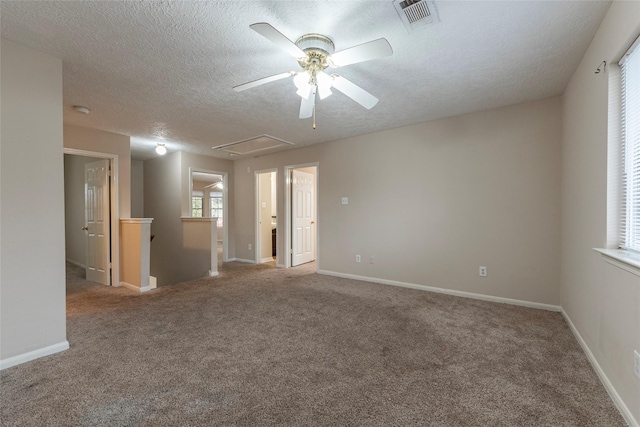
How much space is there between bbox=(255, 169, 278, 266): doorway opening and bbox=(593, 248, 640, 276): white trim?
482cm

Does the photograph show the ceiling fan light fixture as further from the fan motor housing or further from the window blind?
the window blind

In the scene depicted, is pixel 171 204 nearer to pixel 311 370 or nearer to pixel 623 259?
pixel 311 370

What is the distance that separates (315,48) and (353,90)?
1.30ft

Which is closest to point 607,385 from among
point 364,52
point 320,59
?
point 364,52

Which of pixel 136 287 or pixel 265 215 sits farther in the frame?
pixel 265 215

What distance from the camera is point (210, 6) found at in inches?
65.5

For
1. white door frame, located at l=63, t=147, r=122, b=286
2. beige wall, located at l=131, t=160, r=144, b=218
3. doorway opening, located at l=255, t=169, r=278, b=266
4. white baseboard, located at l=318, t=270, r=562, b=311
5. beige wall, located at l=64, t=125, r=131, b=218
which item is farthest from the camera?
beige wall, located at l=131, t=160, r=144, b=218

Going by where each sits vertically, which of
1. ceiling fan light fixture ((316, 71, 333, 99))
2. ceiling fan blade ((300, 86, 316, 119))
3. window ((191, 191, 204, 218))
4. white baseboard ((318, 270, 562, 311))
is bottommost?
white baseboard ((318, 270, 562, 311))

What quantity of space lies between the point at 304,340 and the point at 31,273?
2134 millimetres

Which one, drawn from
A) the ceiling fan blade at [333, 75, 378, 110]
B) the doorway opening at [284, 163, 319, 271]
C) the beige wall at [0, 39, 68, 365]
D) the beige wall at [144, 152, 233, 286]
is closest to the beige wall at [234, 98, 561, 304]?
the doorway opening at [284, 163, 319, 271]

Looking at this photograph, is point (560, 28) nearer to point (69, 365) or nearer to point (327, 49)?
point (327, 49)

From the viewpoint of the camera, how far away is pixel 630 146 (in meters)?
1.70

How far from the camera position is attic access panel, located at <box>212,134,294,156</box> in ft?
15.1

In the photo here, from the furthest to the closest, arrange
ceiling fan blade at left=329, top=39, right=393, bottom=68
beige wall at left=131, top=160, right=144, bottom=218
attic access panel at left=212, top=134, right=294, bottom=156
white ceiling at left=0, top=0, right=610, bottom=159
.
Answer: beige wall at left=131, top=160, right=144, bottom=218
attic access panel at left=212, top=134, right=294, bottom=156
white ceiling at left=0, top=0, right=610, bottom=159
ceiling fan blade at left=329, top=39, right=393, bottom=68
